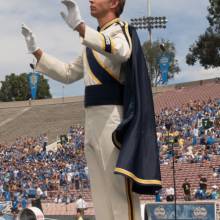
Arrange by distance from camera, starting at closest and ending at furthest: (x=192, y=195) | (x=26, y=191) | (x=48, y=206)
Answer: (x=192, y=195) < (x=48, y=206) < (x=26, y=191)

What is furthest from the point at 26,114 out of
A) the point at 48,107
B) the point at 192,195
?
the point at 192,195

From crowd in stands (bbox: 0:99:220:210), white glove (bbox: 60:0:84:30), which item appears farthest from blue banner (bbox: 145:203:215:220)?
white glove (bbox: 60:0:84:30)

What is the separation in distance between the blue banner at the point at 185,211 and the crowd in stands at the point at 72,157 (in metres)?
4.28

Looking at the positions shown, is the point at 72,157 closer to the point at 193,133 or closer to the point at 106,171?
the point at 193,133

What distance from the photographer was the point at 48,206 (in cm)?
2320

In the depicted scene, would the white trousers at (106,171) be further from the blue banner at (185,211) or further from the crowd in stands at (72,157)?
the crowd in stands at (72,157)

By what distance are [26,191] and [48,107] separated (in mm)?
23587

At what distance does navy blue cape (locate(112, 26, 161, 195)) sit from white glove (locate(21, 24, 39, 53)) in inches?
26.8

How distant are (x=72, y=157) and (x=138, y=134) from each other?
80.6ft

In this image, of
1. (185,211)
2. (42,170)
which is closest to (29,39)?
(185,211)

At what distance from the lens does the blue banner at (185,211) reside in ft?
45.4

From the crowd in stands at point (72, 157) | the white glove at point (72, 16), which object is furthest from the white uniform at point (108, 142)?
the crowd in stands at point (72, 157)

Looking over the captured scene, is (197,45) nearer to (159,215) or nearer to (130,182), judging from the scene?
(159,215)

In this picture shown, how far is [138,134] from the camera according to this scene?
394 centimetres
